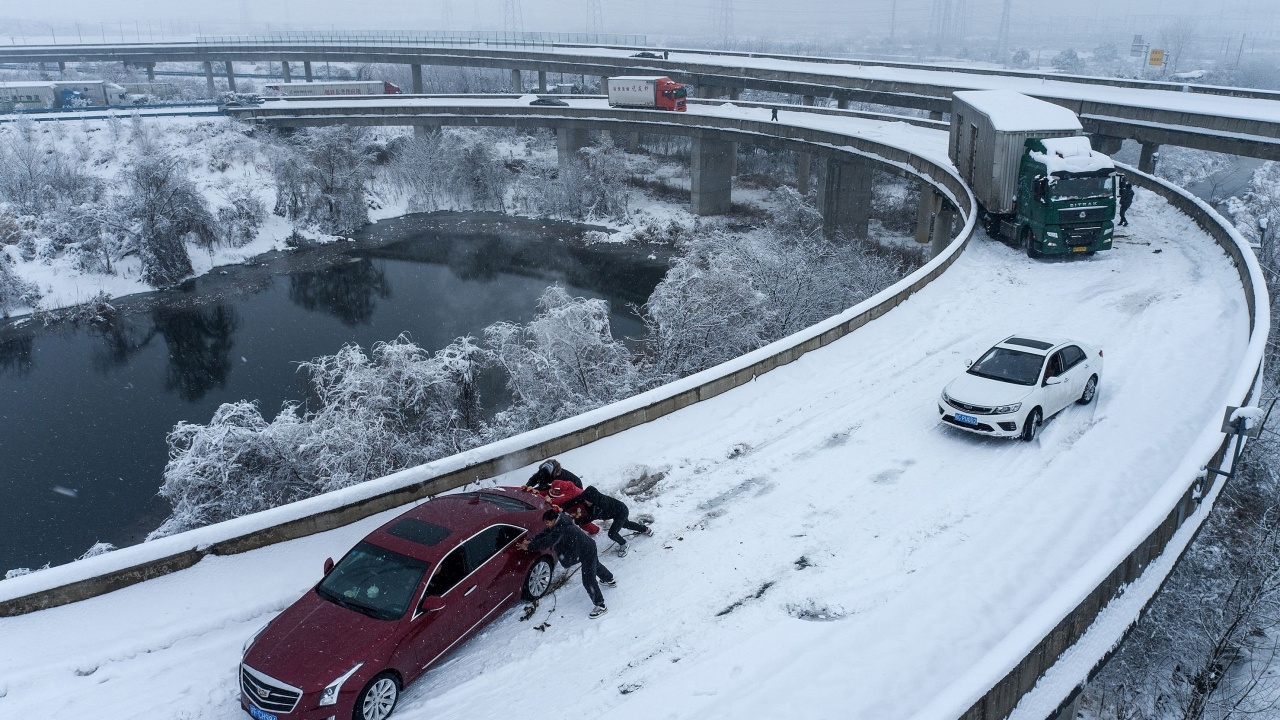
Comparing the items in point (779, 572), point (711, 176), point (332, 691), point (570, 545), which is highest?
point (570, 545)

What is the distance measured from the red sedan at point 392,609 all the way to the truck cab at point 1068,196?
61.1 feet

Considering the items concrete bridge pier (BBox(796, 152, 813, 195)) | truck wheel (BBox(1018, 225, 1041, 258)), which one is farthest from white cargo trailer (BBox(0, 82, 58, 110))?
truck wheel (BBox(1018, 225, 1041, 258))

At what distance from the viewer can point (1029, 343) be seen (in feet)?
46.9

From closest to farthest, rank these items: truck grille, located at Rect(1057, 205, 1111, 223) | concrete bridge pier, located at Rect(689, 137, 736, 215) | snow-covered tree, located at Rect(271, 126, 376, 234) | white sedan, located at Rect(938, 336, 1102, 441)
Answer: white sedan, located at Rect(938, 336, 1102, 441)
truck grille, located at Rect(1057, 205, 1111, 223)
snow-covered tree, located at Rect(271, 126, 376, 234)
concrete bridge pier, located at Rect(689, 137, 736, 215)

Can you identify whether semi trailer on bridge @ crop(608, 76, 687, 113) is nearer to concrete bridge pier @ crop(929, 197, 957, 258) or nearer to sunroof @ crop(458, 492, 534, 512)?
concrete bridge pier @ crop(929, 197, 957, 258)

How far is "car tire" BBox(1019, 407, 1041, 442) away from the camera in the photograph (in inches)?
523

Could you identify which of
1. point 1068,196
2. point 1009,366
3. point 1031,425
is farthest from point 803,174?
point 1031,425

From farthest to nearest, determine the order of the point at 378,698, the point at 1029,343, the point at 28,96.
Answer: the point at 28,96 → the point at 1029,343 → the point at 378,698

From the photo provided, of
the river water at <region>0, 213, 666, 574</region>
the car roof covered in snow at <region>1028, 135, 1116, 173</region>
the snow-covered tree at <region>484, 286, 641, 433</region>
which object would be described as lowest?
the river water at <region>0, 213, 666, 574</region>

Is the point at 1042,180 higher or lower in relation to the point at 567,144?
higher

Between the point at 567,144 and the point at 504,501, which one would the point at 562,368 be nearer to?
the point at 504,501

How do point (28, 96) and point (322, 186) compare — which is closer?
point (322, 186)

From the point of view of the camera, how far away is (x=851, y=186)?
159 ft

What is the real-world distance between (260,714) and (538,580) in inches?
127
